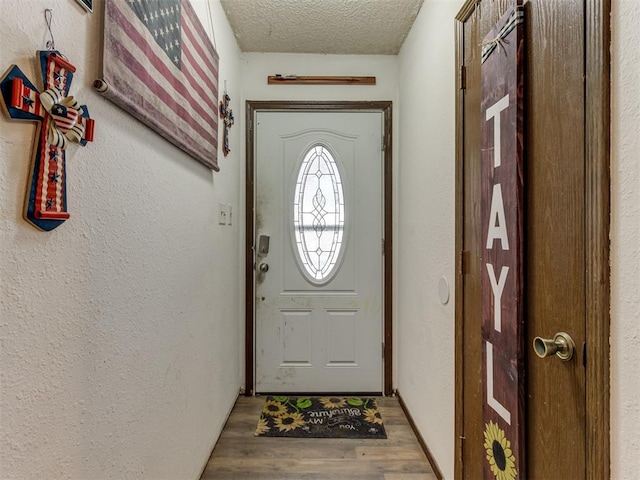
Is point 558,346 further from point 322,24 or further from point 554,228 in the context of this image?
point 322,24

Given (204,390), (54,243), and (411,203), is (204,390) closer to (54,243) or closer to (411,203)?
(54,243)

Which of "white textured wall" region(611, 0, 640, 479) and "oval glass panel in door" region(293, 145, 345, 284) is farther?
"oval glass panel in door" region(293, 145, 345, 284)

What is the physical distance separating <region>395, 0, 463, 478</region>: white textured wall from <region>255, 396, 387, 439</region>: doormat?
278 mm

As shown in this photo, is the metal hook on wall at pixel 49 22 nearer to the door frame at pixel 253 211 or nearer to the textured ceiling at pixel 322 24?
the textured ceiling at pixel 322 24

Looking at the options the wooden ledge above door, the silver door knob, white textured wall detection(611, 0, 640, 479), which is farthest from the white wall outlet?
white textured wall detection(611, 0, 640, 479)

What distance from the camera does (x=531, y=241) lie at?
3.20 feet

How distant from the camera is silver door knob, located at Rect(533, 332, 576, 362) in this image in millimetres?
805

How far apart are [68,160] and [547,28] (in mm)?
1228

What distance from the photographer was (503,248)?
1085 mm

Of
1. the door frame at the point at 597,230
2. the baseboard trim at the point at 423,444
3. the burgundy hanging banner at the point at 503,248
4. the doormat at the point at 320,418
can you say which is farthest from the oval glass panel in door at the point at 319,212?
the door frame at the point at 597,230

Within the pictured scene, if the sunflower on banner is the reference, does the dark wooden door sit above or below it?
above

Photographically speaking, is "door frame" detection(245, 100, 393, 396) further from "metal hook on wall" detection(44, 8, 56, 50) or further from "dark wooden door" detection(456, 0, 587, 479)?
"metal hook on wall" detection(44, 8, 56, 50)

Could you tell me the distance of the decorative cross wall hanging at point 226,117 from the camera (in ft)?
6.61

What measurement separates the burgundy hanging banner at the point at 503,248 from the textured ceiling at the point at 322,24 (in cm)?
114
